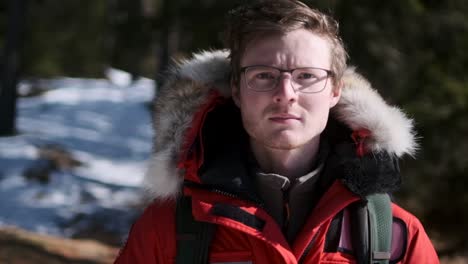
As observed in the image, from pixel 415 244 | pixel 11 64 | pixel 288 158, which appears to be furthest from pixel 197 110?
pixel 11 64

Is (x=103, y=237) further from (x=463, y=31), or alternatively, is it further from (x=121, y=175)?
(x=463, y=31)

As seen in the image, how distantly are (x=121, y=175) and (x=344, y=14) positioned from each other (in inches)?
294

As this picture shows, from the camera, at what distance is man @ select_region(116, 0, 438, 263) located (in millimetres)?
2184

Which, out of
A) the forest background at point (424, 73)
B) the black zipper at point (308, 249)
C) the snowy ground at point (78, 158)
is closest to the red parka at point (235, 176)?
the black zipper at point (308, 249)

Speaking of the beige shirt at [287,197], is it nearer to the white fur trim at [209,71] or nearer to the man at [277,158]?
the man at [277,158]

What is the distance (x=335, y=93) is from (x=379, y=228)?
0.53 m

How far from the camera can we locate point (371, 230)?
218 centimetres

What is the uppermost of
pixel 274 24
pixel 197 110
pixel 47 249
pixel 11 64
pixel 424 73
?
pixel 274 24

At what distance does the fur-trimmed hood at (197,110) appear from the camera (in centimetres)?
239

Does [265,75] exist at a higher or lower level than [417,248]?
higher

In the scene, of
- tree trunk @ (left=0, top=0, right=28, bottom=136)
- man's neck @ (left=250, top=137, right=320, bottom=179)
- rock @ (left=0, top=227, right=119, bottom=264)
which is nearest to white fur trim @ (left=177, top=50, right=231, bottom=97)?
man's neck @ (left=250, top=137, right=320, bottom=179)

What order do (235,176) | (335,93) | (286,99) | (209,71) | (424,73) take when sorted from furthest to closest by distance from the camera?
(424,73) < (209,71) < (335,93) < (235,176) < (286,99)

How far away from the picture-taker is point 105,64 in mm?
28562

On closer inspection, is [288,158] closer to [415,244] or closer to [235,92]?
[235,92]
